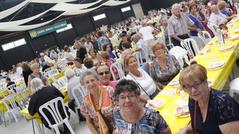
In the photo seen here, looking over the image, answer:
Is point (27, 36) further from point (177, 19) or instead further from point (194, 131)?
point (194, 131)

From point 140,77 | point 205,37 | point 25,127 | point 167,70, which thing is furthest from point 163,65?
point 25,127

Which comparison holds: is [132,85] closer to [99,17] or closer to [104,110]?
[104,110]

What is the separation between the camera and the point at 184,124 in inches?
82.6

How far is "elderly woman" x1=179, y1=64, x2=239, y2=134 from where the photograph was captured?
1.70 m

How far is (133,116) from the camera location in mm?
1889

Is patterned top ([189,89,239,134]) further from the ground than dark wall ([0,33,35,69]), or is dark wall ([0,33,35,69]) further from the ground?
dark wall ([0,33,35,69])

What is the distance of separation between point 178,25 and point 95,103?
328 centimetres

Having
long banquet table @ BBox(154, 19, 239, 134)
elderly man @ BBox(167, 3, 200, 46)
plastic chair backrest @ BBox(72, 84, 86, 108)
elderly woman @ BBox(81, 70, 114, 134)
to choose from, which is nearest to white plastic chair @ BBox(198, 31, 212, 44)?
elderly man @ BBox(167, 3, 200, 46)

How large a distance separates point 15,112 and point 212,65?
5.54 m

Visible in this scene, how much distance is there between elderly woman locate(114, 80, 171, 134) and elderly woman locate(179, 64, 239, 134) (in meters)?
0.23

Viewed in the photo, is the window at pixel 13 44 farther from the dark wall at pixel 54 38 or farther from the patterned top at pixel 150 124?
the patterned top at pixel 150 124

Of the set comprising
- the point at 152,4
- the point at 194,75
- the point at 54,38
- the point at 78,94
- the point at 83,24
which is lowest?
the point at 78,94

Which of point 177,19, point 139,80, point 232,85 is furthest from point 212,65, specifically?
point 177,19

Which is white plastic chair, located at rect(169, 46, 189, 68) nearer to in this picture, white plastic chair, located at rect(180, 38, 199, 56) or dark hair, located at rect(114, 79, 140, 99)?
white plastic chair, located at rect(180, 38, 199, 56)
